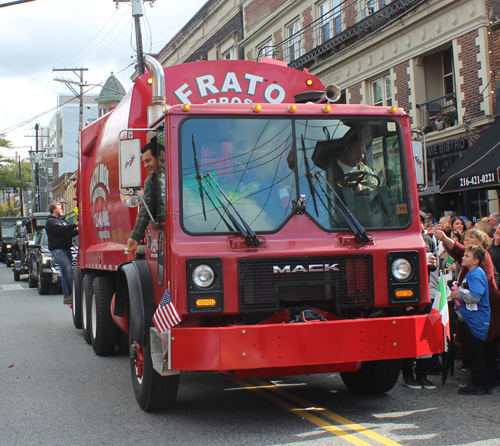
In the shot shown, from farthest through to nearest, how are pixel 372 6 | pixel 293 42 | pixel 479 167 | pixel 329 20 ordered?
pixel 293 42 < pixel 329 20 < pixel 372 6 < pixel 479 167

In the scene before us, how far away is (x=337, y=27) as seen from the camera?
75.4ft

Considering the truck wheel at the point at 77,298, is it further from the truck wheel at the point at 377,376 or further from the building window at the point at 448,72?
the building window at the point at 448,72

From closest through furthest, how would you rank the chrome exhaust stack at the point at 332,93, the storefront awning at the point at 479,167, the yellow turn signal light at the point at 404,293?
the yellow turn signal light at the point at 404,293
the chrome exhaust stack at the point at 332,93
the storefront awning at the point at 479,167

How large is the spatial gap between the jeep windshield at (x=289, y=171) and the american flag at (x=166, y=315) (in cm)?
60

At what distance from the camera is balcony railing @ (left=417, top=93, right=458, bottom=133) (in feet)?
57.9

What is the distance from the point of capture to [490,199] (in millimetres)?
16062

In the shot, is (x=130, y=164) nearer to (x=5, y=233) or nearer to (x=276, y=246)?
(x=276, y=246)

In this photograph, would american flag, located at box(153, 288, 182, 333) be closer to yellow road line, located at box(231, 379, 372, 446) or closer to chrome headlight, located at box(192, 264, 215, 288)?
chrome headlight, located at box(192, 264, 215, 288)

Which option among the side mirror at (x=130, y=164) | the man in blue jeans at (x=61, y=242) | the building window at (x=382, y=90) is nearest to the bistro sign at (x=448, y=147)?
the building window at (x=382, y=90)

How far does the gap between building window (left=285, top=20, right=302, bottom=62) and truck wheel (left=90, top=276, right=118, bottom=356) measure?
18.6 metres

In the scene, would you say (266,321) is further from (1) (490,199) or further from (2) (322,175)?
(1) (490,199)

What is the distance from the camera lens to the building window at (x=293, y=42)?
2553 cm

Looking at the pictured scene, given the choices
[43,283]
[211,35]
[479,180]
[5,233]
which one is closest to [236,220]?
[479,180]

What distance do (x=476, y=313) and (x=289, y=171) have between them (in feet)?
7.73
